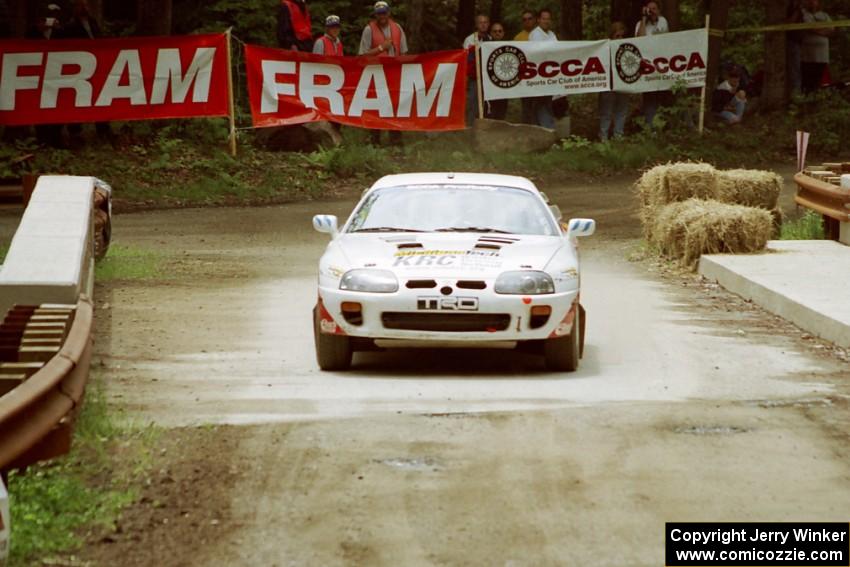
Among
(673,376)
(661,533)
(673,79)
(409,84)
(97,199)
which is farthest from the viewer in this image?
(673,79)

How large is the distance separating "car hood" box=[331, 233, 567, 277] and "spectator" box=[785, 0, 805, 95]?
20203 mm

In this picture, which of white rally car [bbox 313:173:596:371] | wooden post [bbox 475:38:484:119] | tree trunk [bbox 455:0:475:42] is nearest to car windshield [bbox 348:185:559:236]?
white rally car [bbox 313:173:596:371]

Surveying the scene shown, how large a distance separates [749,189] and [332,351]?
8.87 meters

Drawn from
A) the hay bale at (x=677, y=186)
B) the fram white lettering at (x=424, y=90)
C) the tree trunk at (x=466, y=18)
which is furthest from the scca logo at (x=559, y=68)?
the tree trunk at (x=466, y=18)

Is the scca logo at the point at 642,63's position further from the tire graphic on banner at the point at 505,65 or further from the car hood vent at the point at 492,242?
the car hood vent at the point at 492,242

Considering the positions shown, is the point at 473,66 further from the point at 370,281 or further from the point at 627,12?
the point at 370,281

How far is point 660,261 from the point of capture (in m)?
17.1

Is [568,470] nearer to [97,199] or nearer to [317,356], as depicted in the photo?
[317,356]

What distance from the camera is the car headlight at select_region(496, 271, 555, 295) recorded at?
10.2 meters

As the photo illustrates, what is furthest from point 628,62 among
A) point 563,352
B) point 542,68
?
point 563,352

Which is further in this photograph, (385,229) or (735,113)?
(735,113)

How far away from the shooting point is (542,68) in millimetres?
26484

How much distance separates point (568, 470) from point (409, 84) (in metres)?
18.2

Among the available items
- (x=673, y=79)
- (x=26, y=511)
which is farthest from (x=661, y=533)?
(x=673, y=79)
